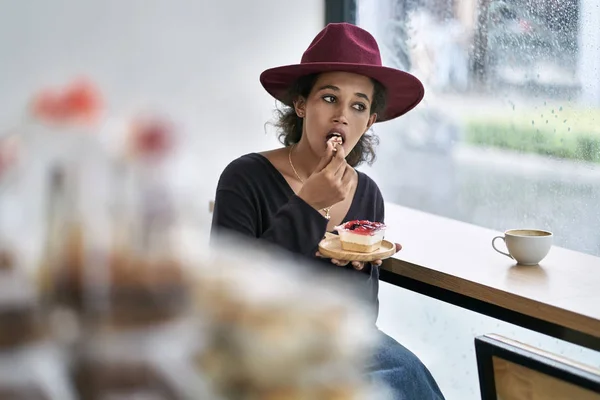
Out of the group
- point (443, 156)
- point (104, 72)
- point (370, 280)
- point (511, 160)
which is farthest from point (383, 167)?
point (104, 72)

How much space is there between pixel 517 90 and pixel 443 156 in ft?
1.27

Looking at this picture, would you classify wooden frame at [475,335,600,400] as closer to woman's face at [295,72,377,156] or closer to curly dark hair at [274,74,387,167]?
woman's face at [295,72,377,156]

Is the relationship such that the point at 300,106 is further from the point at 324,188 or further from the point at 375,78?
the point at 324,188

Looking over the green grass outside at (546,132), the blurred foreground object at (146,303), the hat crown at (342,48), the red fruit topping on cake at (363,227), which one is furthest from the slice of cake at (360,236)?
the blurred foreground object at (146,303)

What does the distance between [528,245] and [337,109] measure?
497 millimetres

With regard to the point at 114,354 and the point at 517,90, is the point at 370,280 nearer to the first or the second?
the point at 517,90

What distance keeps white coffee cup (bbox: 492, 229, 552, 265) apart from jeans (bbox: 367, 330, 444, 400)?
311 millimetres

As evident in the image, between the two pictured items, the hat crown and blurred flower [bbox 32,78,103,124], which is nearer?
blurred flower [bbox 32,78,103,124]

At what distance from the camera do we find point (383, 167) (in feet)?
9.61

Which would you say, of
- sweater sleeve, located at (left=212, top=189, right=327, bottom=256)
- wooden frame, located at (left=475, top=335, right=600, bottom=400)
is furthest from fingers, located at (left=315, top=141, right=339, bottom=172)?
wooden frame, located at (left=475, top=335, right=600, bottom=400)

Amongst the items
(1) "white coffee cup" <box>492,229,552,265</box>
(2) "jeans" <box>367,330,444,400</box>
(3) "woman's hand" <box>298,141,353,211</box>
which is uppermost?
(3) "woman's hand" <box>298,141,353,211</box>

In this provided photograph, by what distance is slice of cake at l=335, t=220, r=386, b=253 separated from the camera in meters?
1.66

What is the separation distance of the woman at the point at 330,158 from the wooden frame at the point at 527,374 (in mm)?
358

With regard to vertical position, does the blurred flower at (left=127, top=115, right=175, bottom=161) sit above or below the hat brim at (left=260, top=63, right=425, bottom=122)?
above
